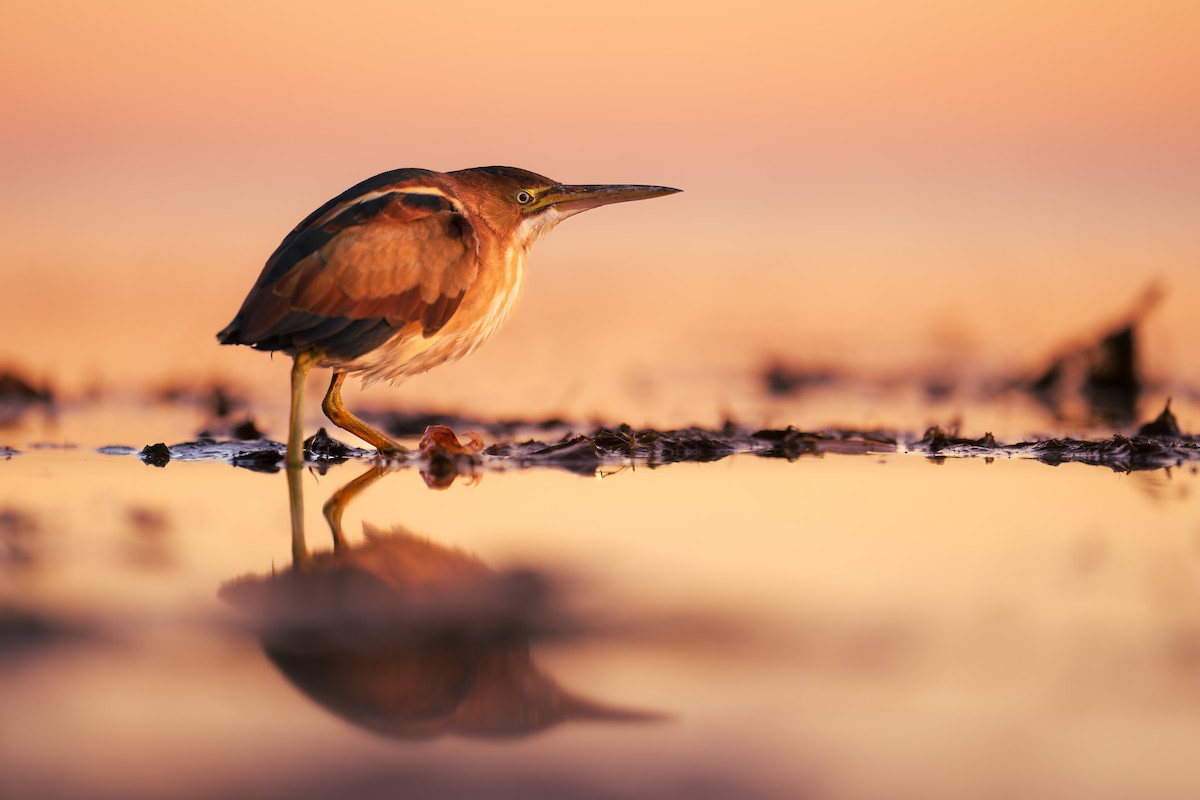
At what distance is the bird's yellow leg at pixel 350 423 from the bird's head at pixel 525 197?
1198mm

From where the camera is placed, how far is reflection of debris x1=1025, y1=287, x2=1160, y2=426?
11656 mm

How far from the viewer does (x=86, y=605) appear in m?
4.36

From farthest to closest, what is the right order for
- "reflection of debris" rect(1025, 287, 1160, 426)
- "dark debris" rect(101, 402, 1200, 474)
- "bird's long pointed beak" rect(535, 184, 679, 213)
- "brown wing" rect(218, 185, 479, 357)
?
1. "reflection of debris" rect(1025, 287, 1160, 426)
2. "bird's long pointed beak" rect(535, 184, 679, 213)
3. "dark debris" rect(101, 402, 1200, 474)
4. "brown wing" rect(218, 185, 479, 357)

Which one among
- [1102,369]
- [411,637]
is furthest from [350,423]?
[1102,369]

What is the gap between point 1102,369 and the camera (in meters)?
12.0

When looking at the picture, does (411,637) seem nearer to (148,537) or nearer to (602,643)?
(602,643)

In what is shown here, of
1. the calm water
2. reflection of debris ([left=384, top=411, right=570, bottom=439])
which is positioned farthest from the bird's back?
reflection of debris ([left=384, top=411, right=570, bottom=439])

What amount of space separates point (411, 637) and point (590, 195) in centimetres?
509

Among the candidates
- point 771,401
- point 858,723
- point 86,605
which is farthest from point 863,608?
point 771,401

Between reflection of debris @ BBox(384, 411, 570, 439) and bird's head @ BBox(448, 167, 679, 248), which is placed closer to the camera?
bird's head @ BBox(448, 167, 679, 248)

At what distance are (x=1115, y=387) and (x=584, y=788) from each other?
986 cm

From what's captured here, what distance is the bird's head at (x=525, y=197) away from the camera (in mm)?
8273

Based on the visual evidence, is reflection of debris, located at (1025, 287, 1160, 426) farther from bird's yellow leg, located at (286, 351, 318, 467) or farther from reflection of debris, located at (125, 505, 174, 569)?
reflection of debris, located at (125, 505, 174, 569)

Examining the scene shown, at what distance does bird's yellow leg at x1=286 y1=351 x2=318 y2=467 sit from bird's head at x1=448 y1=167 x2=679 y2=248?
50.8 inches
